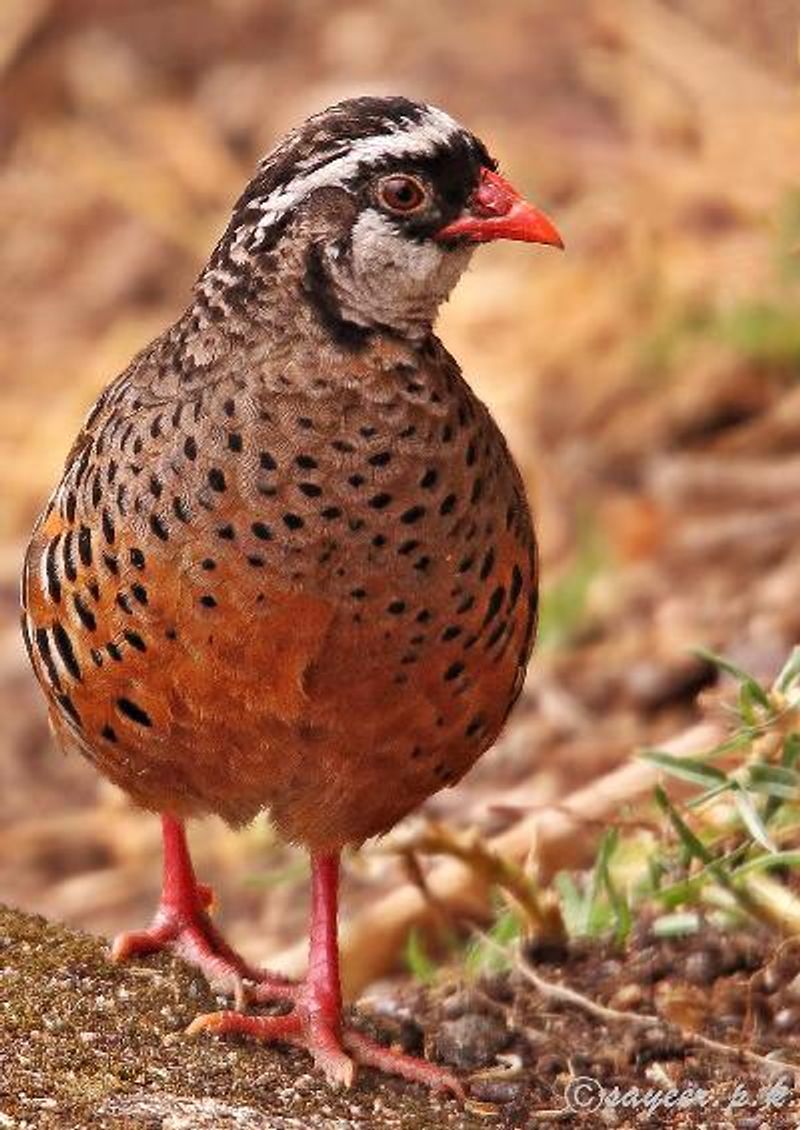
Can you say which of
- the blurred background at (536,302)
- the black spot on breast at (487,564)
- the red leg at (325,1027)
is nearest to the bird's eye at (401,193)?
the black spot on breast at (487,564)

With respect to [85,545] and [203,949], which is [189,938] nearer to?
[203,949]

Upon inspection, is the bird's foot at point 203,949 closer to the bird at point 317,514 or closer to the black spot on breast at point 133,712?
the bird at point 317,514

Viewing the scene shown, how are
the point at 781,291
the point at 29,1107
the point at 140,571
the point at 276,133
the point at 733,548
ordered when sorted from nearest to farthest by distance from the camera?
1. the point at 29,1107
2. the point at 140,571
3. the point at 733,548
4. the point at 781,291
5. the point at 276,133

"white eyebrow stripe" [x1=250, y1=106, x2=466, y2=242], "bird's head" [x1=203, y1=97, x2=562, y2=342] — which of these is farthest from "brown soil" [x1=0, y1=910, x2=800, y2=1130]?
"white eyebrow stripe" [x1=250, y1=106, x2=466, y2=242]

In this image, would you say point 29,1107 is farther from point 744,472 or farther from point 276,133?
point 276,133

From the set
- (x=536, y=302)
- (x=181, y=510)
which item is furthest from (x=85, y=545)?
(x=536, y=302)

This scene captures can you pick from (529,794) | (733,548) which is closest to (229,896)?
(529,794)

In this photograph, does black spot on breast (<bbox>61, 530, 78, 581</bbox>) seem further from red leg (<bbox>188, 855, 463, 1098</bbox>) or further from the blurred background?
the blurred background
